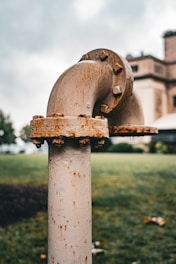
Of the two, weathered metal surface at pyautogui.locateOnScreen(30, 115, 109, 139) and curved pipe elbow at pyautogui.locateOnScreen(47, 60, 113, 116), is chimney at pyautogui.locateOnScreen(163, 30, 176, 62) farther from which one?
weathered metal surface at pyautogui.locateOnScreen(30, 115, 109, 139)

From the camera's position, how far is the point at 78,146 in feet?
4.71

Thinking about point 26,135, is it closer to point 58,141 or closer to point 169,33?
point 58,141

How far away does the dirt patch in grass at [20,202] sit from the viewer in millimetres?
4555

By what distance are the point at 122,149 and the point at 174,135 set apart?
4818 mm

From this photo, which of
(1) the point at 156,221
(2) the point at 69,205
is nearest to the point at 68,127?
(2) the point at 69,205

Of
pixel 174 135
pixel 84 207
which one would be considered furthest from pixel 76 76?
pixel 174 135

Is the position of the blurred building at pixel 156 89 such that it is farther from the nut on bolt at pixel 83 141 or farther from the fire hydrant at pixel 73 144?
the nut on bolt at pixel 83 141

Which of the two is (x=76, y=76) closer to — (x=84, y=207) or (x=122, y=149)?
(x=84, y=207)

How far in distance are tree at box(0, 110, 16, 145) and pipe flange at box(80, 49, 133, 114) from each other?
10.5m

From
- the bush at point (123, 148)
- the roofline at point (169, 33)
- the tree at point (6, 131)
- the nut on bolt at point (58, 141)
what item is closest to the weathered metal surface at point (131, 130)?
the nut on bolt at point (58, 141)

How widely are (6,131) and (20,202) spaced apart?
33.7ft

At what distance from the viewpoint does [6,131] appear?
15.1m

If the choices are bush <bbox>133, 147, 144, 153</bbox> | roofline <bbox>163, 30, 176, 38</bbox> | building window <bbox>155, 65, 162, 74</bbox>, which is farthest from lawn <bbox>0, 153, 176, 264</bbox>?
roofline <bbox>163, 30, 176, 38</bbox>

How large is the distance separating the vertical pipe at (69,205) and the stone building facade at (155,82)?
2682 centimetres
